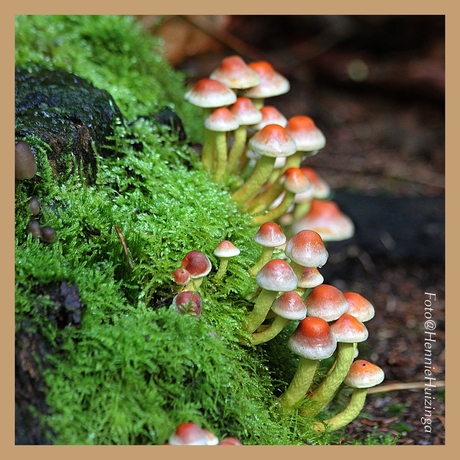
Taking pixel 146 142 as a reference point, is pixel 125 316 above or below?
below

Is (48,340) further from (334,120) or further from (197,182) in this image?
(334,120)

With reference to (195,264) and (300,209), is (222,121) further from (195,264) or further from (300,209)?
(300,209)

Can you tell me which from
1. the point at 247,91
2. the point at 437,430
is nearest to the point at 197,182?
the point at 247,91

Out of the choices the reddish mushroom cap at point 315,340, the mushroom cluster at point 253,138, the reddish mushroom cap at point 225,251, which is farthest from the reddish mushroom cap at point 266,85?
the reddish mushroom cap at point 315,340

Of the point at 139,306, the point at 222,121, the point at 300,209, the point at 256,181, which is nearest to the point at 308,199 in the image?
the point at 300,209

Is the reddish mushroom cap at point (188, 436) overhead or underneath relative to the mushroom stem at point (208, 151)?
underneath

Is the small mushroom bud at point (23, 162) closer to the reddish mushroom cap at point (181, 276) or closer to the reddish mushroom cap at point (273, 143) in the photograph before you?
the reddish mushroom cap at point (181, 276)

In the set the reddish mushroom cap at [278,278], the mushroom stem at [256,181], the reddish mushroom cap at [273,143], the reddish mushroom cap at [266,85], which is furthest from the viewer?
the reddish mushroom cap at [266,85]
